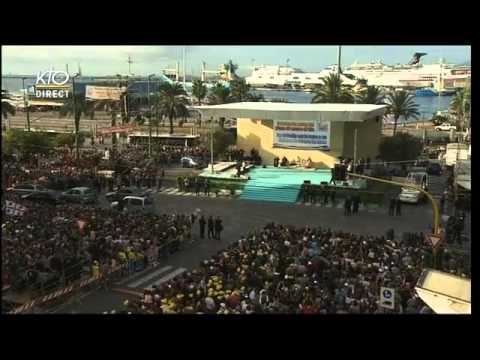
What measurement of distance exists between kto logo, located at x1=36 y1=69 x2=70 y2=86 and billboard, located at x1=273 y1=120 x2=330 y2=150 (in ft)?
126

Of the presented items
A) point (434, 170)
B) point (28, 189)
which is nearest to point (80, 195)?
point (28, 189)

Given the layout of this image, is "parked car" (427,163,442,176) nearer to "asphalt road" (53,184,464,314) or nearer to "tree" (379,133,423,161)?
"tree" (379,133,423,161)

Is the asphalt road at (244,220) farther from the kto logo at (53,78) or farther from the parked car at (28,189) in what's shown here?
the kto logo at (53,78)

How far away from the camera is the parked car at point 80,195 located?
27.6 m

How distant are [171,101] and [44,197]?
991 inches

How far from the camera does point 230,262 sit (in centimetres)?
1525

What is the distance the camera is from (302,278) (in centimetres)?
1422

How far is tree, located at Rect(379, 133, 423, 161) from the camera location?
37781 millimetres

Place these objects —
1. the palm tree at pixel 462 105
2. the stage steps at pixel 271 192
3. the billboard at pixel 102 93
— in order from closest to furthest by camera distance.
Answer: the stage steps at pixel 271 192 < the palm tree at pixel 462 105 < the billboard at pixel 102 93

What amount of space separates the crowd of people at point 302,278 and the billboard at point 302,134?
18.1 metres

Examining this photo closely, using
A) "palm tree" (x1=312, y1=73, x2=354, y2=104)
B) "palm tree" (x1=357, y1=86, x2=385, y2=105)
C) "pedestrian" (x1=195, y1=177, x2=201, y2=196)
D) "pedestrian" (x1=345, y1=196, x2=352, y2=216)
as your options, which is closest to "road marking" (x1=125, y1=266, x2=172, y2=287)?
"pedestrian" (x1=345, y1=196, x2=352, y2=216)

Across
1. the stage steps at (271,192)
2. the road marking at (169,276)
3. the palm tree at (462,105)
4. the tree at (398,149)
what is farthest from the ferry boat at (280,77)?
the road marking at (169,276)

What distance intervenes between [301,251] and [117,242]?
5929mm

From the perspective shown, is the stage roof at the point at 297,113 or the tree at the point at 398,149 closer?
the stage roof at the point at 297,113
